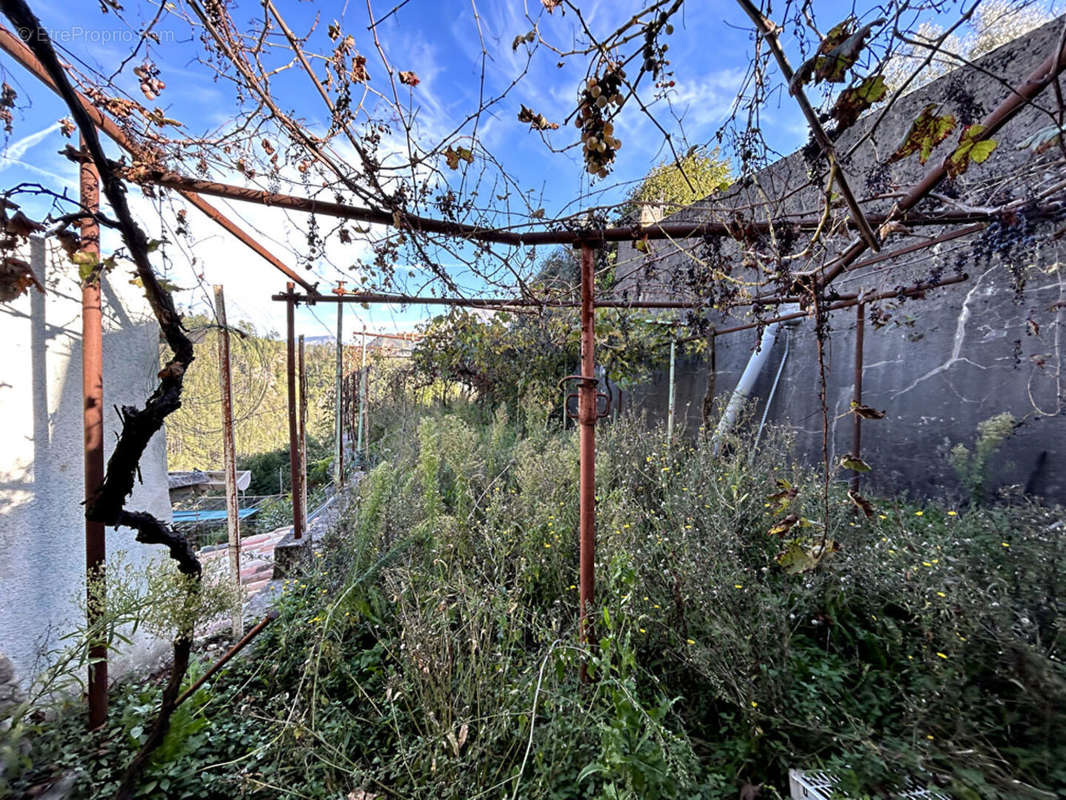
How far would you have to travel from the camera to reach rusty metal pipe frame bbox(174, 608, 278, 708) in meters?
1.47

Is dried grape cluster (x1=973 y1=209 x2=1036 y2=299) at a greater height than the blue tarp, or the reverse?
dried grape cluster (x1=973 y1=209 x2=1036 y2=299)

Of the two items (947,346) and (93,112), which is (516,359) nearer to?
(947,346)

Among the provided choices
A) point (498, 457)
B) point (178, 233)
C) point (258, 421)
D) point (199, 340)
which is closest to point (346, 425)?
point (258, 421)

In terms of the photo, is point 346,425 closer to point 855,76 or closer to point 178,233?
point 178,233

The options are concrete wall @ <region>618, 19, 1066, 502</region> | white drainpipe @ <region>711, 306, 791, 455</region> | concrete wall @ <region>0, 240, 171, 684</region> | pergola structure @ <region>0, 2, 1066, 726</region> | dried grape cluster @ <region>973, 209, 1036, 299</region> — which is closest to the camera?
pergola structure @ <region>0, 2, 1066, 726</region>

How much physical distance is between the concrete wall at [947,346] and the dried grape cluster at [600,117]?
3.28ft

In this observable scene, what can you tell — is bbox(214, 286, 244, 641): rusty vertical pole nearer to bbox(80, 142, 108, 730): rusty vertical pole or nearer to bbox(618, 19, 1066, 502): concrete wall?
bbox(80, 142, 108, 730): rusty vertical pole

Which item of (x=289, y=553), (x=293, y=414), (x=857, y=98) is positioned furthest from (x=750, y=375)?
(x=289, y=553)

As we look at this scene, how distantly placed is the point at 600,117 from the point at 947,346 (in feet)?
12.7

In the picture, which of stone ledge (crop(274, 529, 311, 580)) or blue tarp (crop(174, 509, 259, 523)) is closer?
stone ledge (crop(274, 529, 311, 580))

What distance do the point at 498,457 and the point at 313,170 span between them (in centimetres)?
305

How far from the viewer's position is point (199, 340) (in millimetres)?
2143

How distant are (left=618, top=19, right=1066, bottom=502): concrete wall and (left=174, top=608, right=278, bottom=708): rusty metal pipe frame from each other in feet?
8.37

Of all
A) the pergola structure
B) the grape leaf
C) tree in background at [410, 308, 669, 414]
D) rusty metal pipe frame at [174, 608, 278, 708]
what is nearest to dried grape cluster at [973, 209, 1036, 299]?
the pergola structure
